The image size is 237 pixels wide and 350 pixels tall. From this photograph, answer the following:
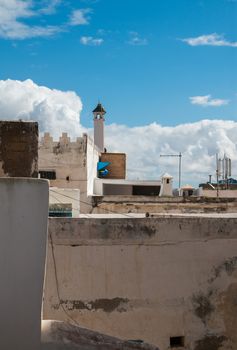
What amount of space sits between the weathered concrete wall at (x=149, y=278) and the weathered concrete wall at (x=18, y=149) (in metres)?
2.08

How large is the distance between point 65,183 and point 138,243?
19.2 meters

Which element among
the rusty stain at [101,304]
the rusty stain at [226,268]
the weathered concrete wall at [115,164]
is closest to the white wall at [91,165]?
the weathered concrete wall at [115,164]

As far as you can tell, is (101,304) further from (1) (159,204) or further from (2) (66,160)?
(2) (66,160)

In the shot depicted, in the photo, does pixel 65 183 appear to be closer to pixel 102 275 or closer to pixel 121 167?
pixel 121 167

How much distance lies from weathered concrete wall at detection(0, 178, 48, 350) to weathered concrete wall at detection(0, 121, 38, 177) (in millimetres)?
1145

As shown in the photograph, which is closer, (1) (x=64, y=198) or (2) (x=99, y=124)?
(1) (x=64, y=198)

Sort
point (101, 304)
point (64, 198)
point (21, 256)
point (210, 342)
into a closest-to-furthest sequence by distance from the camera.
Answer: point (21, 256)
point (101, 304)
point (210, 342)
point (64, 198)

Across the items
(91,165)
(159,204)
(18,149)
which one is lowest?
(159,204)

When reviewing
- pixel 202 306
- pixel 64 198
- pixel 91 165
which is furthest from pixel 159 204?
pixel 202 306

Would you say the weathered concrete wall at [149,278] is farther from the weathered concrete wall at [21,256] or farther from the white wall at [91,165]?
the white wall at [91,165]

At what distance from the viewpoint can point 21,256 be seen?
3037 mm

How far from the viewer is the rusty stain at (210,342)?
644 centimetres

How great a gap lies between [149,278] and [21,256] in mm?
3545

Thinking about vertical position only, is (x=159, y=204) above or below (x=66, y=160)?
below
